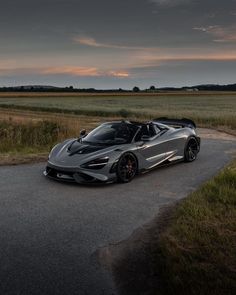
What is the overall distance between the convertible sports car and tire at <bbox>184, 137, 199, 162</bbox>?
11 cm

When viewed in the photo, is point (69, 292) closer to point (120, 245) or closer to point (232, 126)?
point (120, 245)

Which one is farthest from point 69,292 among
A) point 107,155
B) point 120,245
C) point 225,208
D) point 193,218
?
point 107,155

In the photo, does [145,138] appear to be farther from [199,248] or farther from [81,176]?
[199,248]

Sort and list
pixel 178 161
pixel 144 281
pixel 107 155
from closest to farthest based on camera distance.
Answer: pixel 144 281, pixel 107 155, pixel 178 161

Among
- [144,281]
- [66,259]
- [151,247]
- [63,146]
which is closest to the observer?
[144,281]

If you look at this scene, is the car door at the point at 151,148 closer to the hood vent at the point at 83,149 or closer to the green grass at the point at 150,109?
the hood vent at the point at 83,149

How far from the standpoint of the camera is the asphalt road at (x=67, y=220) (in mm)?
4586

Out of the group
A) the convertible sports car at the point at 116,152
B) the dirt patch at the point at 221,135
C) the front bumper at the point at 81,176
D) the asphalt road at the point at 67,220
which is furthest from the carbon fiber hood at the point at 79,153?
the dirt patch at the point at 221,135

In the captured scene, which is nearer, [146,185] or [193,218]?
[193,218]

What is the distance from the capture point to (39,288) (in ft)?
14.3

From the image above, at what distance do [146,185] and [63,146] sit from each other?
2138 mm

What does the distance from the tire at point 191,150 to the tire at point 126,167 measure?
2.48m

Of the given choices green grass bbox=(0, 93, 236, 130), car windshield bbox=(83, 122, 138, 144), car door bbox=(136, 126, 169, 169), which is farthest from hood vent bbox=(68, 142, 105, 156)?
green grass bbox=(0, 93, 236, 130)

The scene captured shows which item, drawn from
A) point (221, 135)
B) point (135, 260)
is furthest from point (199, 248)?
point (221, 135)
